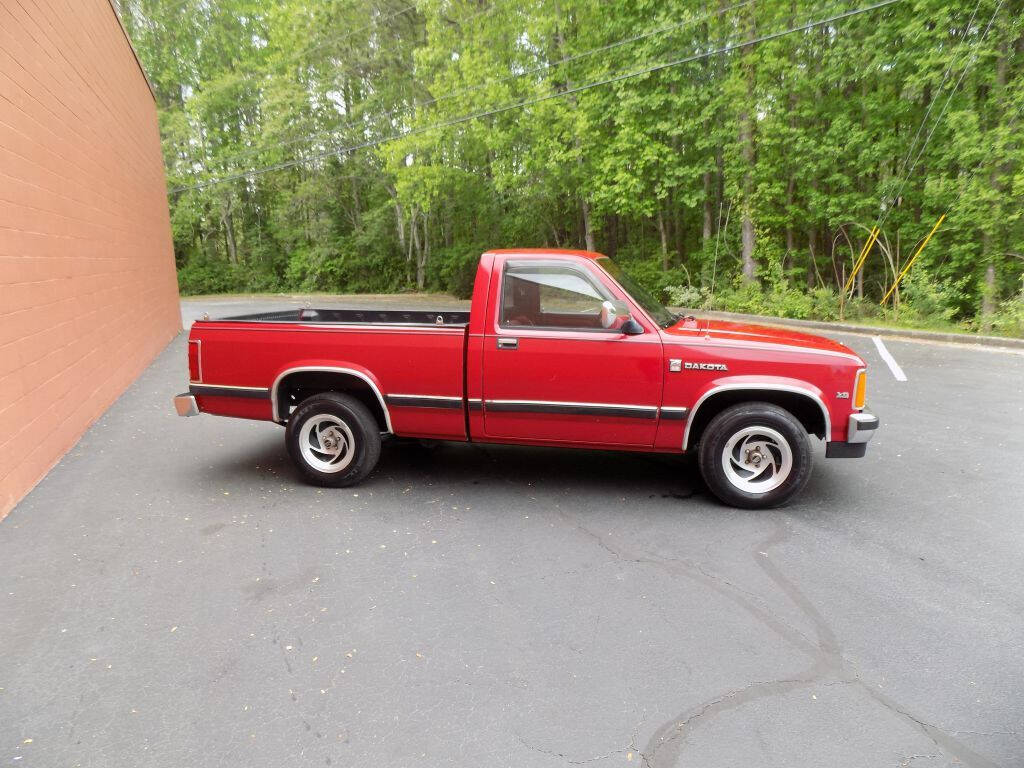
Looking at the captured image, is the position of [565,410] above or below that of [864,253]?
below

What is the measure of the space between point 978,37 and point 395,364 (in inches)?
A: 644

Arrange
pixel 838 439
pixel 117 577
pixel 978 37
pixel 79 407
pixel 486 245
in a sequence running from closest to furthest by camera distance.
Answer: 1. pixel 117 577
2. pixel 838 439
3. pixel 79 407
4. pixel 978 37
5. pixel 486 245

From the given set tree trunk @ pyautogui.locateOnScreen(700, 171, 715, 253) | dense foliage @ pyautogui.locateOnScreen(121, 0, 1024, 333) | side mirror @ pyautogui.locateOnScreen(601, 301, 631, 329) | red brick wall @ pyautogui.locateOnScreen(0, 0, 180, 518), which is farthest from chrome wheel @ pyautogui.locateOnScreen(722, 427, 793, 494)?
tree trunk @ pyautogui.locateOnScreen(700, 171, 715, 253)

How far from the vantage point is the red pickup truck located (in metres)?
4.82

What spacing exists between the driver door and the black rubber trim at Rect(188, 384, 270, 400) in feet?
6.07

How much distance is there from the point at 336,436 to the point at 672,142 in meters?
18.1

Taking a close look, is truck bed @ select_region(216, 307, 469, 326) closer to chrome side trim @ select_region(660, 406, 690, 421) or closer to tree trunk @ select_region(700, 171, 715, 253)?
chrome side trim @ select_region(660, 406, 690, 421)

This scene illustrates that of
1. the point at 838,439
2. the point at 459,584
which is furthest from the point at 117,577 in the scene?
the point at 838,439

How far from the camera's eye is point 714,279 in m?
19.9

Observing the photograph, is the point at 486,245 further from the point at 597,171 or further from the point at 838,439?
the point at 838,439

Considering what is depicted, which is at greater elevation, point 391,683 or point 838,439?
point 838,439

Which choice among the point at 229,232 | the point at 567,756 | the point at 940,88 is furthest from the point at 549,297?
the point at 229,232

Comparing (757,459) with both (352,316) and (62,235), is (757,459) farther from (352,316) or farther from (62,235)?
(62,235)

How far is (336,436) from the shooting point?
554 centimetres
